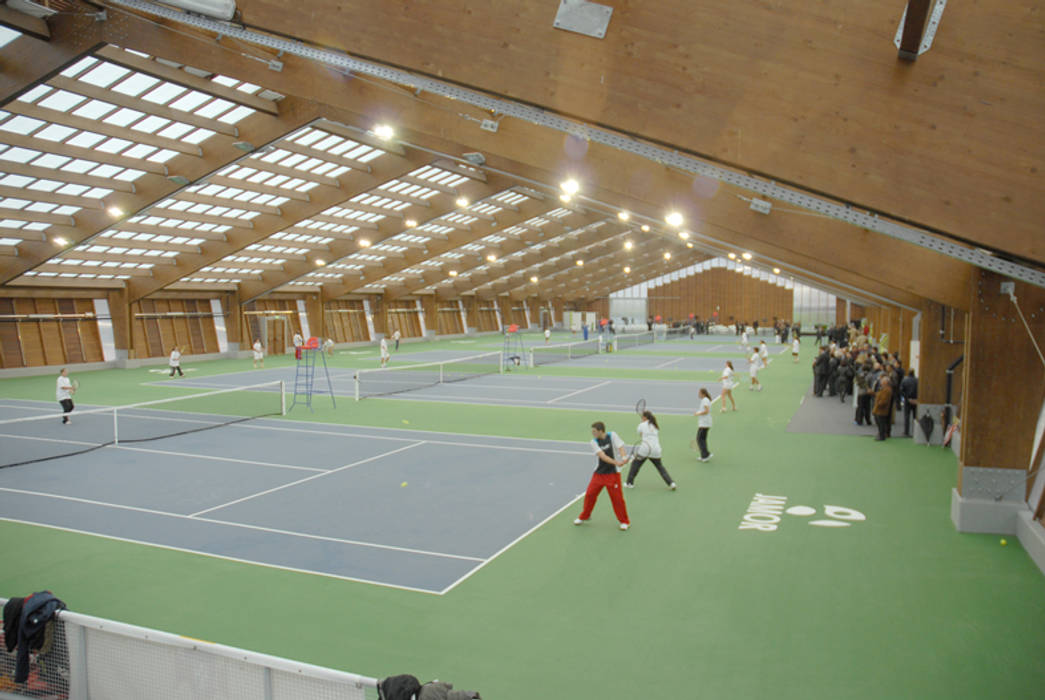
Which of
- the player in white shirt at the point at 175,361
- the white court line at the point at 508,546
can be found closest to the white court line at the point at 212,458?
the white court line at the point at 508,546

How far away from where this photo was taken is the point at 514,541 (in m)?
10.4

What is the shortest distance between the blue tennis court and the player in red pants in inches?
50.1

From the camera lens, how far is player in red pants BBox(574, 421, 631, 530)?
10.5m

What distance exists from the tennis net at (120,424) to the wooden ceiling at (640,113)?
864 centimetres

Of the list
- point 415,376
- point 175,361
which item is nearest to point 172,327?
point 175,361

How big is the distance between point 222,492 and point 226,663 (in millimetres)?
9153

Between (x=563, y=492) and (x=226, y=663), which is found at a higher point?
(x=226, y=663)

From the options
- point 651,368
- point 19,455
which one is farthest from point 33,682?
point 651,368

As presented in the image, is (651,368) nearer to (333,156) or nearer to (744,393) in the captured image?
(744,393)

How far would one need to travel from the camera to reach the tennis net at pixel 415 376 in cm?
2942

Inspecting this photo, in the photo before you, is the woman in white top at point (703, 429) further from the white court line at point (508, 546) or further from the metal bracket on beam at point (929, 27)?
the metal bracket on beam at point (929, 27)

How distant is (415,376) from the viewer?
34.6 metres

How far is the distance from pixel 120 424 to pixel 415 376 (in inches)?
593

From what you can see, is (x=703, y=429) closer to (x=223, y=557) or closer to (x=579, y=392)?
(x=223, y=557)
